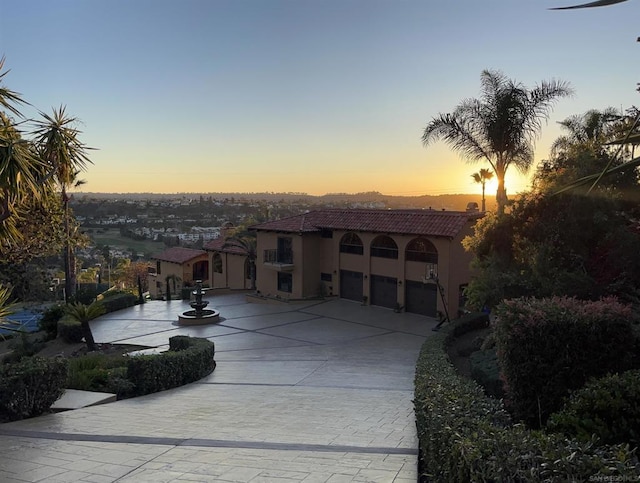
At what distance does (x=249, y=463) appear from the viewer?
6527 millimetres

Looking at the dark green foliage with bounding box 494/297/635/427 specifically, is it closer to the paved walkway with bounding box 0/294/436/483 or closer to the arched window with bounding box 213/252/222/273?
the paved walkway with bounding box 0/294/436/483

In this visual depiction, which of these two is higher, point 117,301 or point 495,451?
point 495,451

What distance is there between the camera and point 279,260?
33844mm

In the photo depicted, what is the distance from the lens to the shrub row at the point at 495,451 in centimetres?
330

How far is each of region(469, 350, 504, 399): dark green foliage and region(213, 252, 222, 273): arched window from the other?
31.6 meters

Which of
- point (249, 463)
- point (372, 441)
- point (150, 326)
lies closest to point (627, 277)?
point (372, 441)

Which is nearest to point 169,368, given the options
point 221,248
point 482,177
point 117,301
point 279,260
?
point 117,301

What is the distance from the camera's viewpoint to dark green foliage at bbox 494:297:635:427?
8172 millimetres

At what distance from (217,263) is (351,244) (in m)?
16.5

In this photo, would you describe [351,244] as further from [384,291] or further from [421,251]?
[421,251]

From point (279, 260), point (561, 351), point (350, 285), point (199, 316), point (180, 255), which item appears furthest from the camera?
point (180, 255)

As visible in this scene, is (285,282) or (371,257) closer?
(371,257)

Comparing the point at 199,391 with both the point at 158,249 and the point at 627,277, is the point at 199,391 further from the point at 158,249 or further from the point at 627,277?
the point at 158,249

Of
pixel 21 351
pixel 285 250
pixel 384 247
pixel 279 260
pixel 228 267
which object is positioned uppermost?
pixel 384 247
